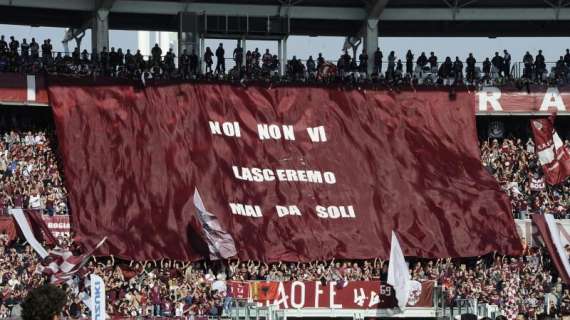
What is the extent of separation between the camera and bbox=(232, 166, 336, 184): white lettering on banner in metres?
32.2

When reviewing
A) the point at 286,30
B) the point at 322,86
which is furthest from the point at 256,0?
the point at 322,86

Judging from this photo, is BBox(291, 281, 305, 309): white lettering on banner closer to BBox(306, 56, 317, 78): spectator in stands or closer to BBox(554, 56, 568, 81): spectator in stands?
BBox(306, 56, 317, 78): spectator in stands

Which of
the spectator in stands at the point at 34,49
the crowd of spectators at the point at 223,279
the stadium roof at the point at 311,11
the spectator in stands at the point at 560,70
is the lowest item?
the crowd of spectators at the point at 223,279

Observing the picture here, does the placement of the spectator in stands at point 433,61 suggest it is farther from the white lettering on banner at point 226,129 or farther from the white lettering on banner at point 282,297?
the white lettering on banner at point 282,297

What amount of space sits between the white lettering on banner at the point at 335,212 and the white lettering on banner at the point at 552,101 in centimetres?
708

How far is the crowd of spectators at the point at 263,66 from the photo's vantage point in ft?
108

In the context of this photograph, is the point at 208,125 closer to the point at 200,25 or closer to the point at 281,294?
the point at 200,25

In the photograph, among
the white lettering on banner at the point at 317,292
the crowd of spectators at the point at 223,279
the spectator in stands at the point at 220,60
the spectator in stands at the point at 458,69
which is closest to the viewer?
the crowd of spectators at the point at 223,279

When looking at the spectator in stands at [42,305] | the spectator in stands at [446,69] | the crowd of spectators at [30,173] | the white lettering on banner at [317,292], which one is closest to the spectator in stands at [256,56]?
the spectator in stands at [446,69]

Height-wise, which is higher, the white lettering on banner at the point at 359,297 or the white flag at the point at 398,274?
the white flag at the point at 398,274

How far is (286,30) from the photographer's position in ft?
117

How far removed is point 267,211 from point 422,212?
424 cm

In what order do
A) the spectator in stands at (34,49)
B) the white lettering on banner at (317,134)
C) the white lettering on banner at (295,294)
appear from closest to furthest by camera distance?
the white lettering on banner at (295,294) → the spectator in stands at (34,49) → the white lettering on banner at (317,134)

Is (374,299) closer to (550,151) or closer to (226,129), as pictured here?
(226,129)
